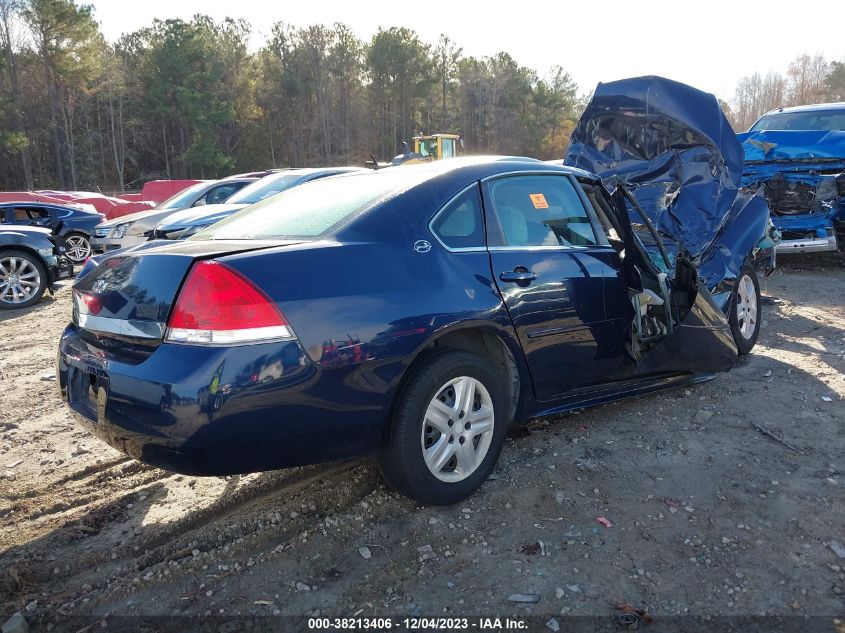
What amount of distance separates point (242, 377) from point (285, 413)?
223mm

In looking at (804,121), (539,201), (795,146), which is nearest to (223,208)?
(539,201)

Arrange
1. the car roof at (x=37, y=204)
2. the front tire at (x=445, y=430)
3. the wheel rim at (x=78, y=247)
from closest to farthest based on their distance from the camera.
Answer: the front tire at (x=445, y=430) < the car roof at (x=37, y=204) < the wheel rim at (x=78, y=247)

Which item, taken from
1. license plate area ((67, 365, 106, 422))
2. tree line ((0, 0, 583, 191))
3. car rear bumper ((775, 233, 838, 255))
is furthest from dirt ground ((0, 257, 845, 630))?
tree line ((0, 0, 583, 191))

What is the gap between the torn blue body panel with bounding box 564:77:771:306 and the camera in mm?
5469

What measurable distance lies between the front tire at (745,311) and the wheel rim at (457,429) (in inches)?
123

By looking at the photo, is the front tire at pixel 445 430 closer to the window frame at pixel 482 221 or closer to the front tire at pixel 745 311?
the window frame at pixel 482 221

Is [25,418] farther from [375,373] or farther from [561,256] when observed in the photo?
[561,256]

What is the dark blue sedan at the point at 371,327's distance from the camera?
2457 millimetres

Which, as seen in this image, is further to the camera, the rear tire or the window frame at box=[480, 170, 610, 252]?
the rear tire

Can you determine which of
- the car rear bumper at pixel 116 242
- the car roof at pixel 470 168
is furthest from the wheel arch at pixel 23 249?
the car roof at pixel 470 168

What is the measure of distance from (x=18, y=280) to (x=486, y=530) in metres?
8.53

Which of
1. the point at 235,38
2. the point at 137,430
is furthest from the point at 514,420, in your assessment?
the point at 235,38

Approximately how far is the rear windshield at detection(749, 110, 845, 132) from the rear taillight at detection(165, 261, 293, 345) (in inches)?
408

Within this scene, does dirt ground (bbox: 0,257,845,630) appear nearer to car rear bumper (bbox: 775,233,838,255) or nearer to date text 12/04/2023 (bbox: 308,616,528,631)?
date text 12/04/2023 (bbox: 308,616,528,631)
